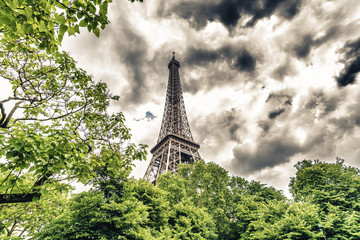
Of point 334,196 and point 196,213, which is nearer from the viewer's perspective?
point 334,196

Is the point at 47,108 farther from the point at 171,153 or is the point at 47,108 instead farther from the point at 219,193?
the point at 171,153

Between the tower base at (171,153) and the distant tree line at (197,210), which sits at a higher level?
the tower base at (171,153)

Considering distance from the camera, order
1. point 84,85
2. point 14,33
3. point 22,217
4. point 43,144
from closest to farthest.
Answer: point 14,33 < point 43,144 < point 84,85 < point 22,217

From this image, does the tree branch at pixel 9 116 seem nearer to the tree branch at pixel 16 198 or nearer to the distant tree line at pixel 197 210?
the tree branch at pixel 16 198

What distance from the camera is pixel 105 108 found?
597 cm

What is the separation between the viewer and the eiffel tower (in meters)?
38.0

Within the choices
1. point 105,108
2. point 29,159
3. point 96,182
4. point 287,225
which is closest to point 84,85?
point 105,108

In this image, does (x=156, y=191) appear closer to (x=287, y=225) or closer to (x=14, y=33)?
(x=287, y=225)

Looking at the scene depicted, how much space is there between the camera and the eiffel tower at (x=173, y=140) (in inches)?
1497

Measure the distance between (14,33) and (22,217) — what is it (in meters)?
11.4

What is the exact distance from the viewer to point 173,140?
41.8 meters

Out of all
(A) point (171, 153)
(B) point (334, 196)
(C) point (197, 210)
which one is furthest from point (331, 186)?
(A) point (171, 153)

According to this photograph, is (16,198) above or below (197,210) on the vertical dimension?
below

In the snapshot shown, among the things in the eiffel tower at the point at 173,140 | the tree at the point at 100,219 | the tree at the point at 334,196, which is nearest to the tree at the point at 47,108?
the tree at the point at 100,219
